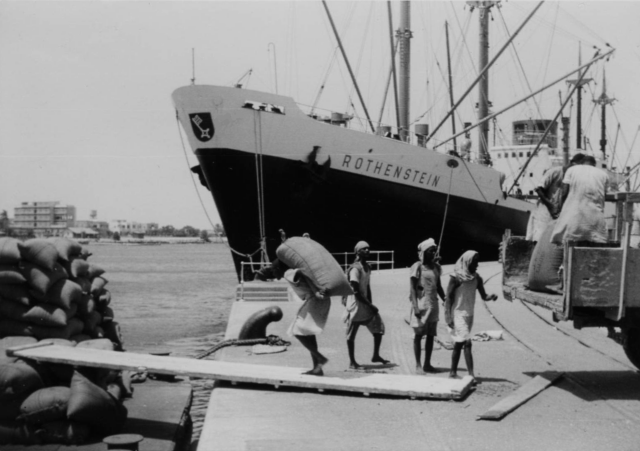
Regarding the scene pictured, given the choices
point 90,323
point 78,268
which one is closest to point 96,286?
point 90,323

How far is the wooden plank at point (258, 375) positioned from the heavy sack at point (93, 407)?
192mm

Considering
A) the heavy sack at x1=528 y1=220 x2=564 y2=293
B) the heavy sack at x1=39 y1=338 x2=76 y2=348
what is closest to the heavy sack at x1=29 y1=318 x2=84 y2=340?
the heavy sack at x1=39 y1=338 x2=76 y2=348

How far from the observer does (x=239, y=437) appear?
17.8ft

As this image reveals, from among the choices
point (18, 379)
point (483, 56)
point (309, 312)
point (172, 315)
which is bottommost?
point (172, 315)

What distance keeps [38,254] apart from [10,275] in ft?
1.05

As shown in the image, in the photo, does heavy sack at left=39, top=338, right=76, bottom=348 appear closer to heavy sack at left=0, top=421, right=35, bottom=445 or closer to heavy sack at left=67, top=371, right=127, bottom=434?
heavy sack at left=67, top=371, right=127, bottom=434

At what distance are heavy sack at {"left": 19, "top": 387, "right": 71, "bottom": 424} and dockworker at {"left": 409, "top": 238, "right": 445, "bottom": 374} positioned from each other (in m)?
3.60

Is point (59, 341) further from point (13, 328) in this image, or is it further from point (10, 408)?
point (10, 408)

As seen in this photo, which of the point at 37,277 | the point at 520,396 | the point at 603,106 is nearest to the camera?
the point at 520,396

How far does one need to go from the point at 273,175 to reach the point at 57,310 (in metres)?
16.7

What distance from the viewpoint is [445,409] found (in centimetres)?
632

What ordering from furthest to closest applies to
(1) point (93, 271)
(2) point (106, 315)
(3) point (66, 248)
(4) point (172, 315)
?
(4) point (172, 315)
(2) point (106, 315)
(1) point (93, 271)
(3) point (66, 248)

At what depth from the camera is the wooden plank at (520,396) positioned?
5969mm

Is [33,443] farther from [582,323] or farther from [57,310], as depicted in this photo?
[582,323]
